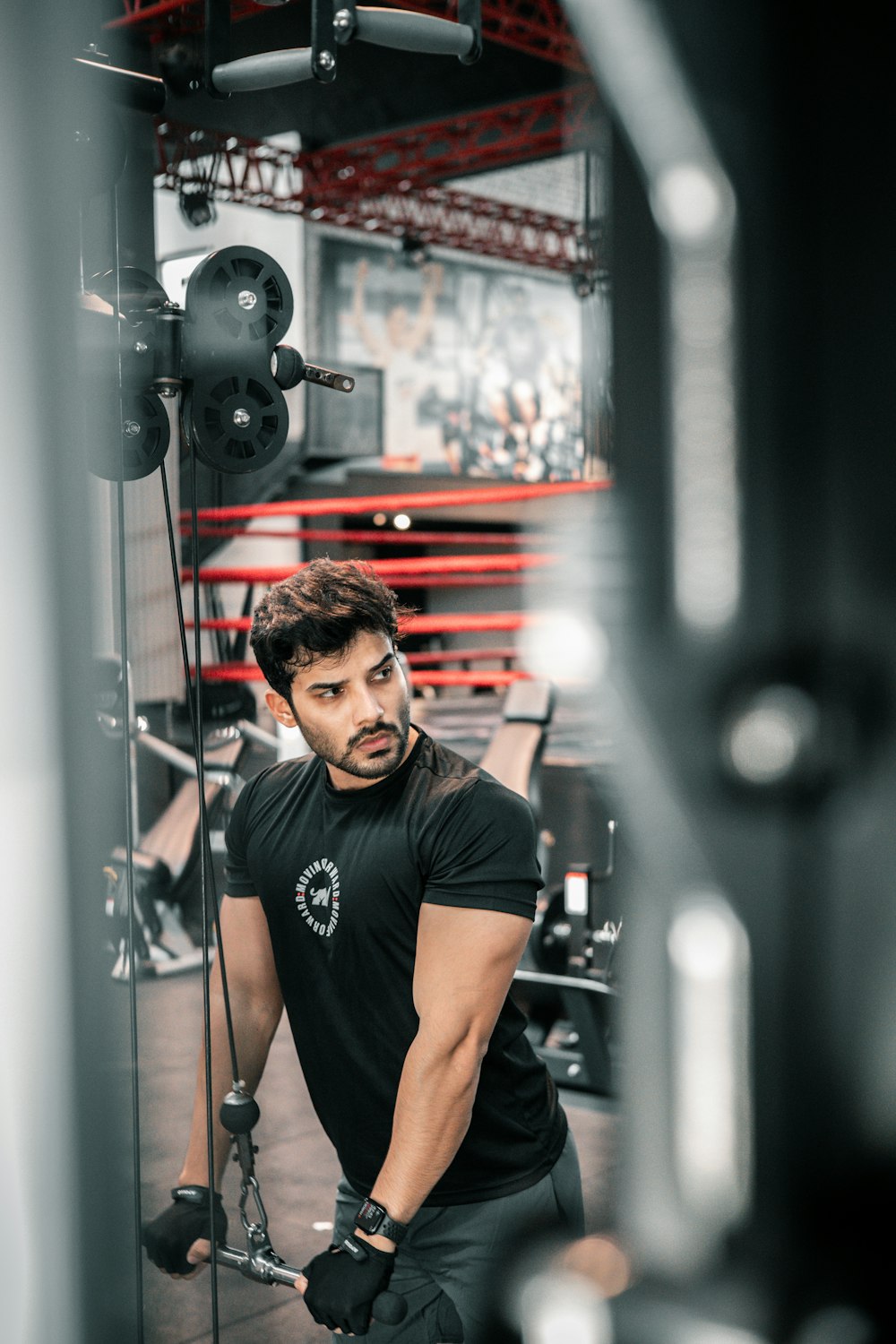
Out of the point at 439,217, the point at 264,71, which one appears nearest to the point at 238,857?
the point at 264,71

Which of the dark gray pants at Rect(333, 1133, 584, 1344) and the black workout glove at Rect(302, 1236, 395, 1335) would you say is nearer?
the black workout glove at Rect(302, 1236, 395, 1335)

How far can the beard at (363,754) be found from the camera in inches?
44.7

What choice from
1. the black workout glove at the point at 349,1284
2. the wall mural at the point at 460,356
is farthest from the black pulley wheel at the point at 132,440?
the wall mural at the point at 460,356

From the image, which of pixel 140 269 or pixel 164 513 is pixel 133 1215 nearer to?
pixel 164 513

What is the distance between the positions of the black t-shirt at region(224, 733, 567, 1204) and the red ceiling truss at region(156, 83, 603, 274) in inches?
65.9

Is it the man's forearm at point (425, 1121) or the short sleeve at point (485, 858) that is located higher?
the short sleeve at point (485, 858)

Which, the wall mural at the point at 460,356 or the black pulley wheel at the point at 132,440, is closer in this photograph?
the black pulley wheel at the point at 132,440

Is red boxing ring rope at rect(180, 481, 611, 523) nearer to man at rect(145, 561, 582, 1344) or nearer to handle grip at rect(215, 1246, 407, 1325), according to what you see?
man at rect(145, 561, 582, 1344)

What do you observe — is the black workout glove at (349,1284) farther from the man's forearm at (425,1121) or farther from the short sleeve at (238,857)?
the short sleeve at (238,857)

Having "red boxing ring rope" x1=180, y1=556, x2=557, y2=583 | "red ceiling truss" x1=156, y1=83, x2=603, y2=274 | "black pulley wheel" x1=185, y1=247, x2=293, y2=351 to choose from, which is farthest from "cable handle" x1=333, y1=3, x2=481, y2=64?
"red ceiling truss" x1=156, y1=83, x2=603, y2=274

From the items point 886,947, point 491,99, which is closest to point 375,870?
point 886,947

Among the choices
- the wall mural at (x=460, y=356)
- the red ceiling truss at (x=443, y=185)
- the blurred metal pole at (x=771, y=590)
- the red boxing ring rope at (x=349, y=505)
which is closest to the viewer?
the blurred metal pole at (x=771, y=590)

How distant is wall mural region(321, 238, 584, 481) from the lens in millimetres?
11180

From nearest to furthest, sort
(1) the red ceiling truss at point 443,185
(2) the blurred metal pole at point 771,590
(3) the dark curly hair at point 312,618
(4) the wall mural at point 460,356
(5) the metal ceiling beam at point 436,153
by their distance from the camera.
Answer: (2) the blurred metal pole at point 771,590 < (3) the dark curly hair at point 312,618 < (1) the red ceiling truss at point 443,185 < (5) the metal ceiling beam at point 436,153 < (4) the wall mural at point 460,356
